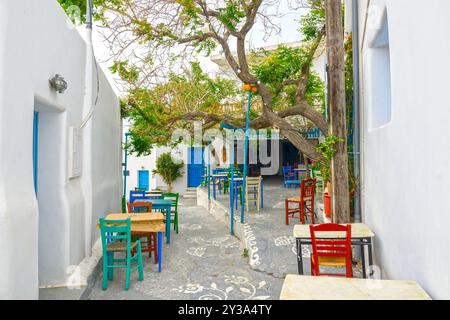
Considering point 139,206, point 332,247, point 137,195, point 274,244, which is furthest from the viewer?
point 137,195

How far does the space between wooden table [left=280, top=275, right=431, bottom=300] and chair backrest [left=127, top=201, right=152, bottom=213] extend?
4.89 metres

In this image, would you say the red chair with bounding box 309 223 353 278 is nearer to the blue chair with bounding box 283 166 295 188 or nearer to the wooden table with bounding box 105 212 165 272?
the wooden table with bounding box 105 212 165 272

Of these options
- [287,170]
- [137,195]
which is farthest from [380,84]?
[287,170]

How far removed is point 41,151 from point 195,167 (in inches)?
568

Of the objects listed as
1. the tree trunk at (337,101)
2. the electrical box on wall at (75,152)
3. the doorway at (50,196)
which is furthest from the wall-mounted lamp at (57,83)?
the tree trunk at (337,101)

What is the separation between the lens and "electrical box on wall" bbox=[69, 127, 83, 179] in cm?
499

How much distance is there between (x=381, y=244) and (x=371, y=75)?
2237 mm

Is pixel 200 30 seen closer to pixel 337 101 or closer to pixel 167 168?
pixel 337 101

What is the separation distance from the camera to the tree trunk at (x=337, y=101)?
5.46 meters

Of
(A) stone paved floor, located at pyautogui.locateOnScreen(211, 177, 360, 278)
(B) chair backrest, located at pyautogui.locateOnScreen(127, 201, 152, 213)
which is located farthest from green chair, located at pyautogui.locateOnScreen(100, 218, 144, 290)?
(A) stone paved floor, located at pyautogui.locateOnScreen(211, 177, 360, 278)

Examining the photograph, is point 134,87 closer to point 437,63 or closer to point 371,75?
point 371,75

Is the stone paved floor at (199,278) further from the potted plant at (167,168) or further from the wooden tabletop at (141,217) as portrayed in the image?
the potted plant at (167,168)

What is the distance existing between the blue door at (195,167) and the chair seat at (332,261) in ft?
48.8

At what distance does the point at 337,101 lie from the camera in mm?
5469
